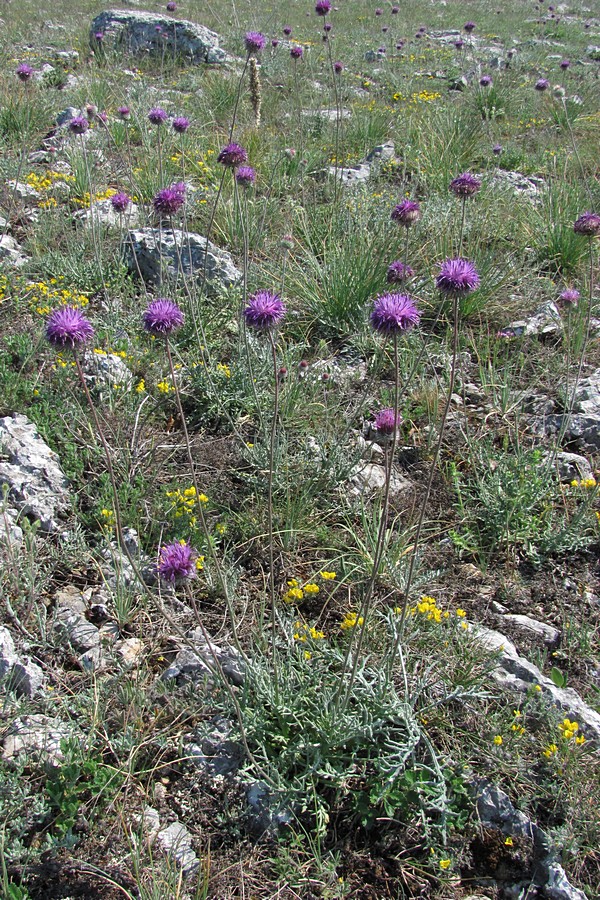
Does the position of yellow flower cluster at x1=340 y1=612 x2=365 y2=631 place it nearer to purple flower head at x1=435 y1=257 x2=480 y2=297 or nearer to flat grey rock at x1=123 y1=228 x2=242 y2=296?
purple flower head at x1=435 y1=257 x2=480 y2=297

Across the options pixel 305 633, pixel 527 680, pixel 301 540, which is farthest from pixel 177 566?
pixel 527 680

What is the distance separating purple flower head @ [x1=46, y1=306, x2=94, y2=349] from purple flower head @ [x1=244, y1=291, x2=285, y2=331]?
1.88ft

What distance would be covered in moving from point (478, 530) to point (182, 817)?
1.84 metres

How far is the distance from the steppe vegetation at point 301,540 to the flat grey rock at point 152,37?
4.91 meters

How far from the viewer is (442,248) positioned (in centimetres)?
454

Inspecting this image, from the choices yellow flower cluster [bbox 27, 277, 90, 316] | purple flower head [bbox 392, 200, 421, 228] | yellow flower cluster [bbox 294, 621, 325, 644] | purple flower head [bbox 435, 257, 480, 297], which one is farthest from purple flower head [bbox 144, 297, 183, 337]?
yellow flower cluster [bbox 27, 277, 90, 316]

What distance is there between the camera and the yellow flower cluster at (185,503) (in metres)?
2.92

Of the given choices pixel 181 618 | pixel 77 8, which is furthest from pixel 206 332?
pixel 77 8

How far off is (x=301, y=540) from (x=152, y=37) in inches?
409

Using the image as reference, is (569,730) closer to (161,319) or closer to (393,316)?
(393,316)

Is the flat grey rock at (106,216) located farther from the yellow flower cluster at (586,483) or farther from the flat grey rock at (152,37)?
the flat grey rock at (152,37)

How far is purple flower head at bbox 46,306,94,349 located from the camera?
76.6 inches

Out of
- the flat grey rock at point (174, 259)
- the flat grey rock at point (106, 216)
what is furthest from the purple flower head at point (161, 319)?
the flat grey rock at point (106, 216)

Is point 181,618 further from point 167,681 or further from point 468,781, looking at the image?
point 468,781
